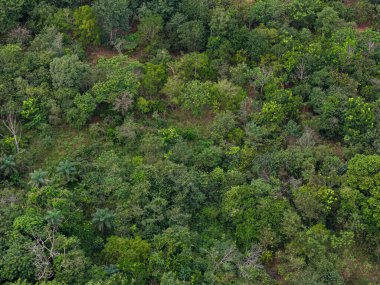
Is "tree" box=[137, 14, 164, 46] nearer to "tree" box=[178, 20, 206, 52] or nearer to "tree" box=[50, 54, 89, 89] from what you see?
"tree" box=[178, 20, 206, 52]

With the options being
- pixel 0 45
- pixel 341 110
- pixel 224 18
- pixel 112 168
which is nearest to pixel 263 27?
pixel 224 18

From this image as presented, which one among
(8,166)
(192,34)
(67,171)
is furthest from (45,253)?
(192,34)

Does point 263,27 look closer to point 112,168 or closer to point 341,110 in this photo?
point 341,110

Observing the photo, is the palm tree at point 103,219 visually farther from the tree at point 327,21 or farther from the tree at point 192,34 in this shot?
the tree at point 327,21

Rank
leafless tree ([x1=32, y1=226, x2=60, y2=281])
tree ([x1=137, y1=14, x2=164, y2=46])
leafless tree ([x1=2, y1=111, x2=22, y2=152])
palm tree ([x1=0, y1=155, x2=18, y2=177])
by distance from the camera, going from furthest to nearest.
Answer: tree ([x1=137, y1=14, x2=164, y2=46]), leafless tree ([x1=2, y1=111, x2=22, y2=152]), palm tree ([x1=0, y1=155, x2=18, y2=177]), leafless tree ([x1=32, y1=226, x2=60, y2=281])

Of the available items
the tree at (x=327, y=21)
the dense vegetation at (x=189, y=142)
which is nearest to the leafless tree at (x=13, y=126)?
the dense vegetation at (x=189, y=142)

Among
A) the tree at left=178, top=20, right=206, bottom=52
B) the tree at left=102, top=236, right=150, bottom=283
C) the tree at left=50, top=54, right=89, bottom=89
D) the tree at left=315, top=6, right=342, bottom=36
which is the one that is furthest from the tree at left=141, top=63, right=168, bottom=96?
the tree at left=315, top=6, right=342, bottom=36
